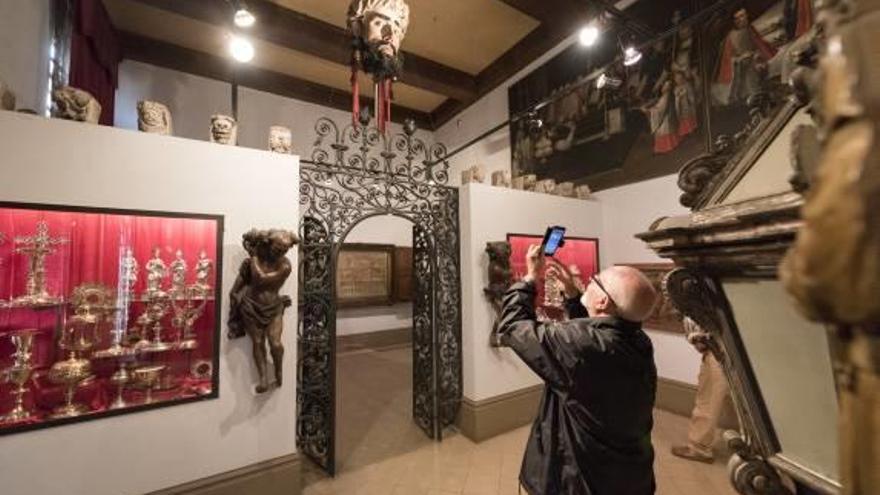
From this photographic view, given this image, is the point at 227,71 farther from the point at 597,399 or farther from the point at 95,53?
the point at 597,399

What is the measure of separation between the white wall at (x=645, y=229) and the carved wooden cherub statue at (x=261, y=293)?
373 centimetres

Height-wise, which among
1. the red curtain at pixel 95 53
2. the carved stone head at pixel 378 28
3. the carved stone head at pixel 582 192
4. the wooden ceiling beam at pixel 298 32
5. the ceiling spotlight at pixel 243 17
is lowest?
the carved stone head at pixel 582 192

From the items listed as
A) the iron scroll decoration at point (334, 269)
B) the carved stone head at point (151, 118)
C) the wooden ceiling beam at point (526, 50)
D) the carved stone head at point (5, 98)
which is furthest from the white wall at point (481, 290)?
the carved stone head at point (5, 98)

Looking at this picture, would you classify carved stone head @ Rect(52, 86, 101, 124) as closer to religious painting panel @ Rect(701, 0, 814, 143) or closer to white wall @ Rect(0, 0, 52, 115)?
white wall @ Rect(0, 0, 52, 115)

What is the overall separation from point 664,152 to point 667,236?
4125 mm

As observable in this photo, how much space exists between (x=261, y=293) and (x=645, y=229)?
4.19 metres

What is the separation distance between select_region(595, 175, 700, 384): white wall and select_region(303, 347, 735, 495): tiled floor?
574 mm

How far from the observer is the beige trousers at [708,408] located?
3068 millimetres

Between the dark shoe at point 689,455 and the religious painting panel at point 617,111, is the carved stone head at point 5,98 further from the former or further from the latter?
the dark shoe at point 689,455

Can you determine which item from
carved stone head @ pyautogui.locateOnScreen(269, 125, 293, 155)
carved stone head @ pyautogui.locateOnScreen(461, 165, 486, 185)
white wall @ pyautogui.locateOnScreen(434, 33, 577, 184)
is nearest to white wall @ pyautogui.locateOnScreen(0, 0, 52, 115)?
carved stone head @ pyautogui.locateOnScreen(269, 125, 293, 155)

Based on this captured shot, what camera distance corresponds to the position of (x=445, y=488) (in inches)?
110

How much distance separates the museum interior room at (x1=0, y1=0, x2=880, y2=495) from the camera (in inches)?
21.6

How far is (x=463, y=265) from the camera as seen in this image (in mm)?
3742

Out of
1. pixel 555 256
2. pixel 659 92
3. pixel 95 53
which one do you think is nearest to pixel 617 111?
pixel 659 92
